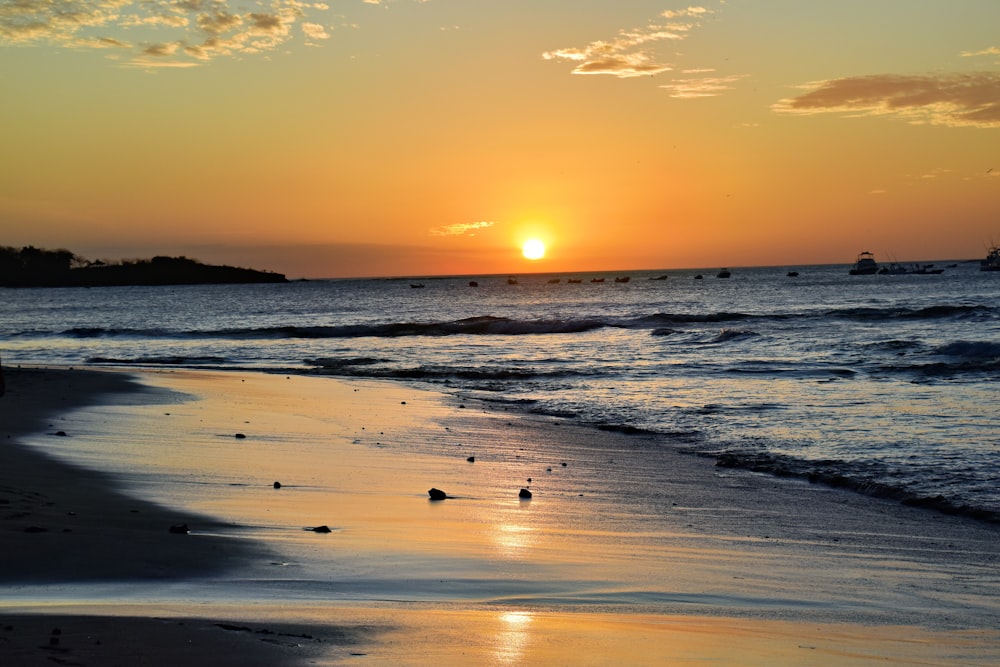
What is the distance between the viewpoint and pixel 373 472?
11352 mm

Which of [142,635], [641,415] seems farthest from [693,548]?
[641,415]

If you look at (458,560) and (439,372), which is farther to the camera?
(439,372)

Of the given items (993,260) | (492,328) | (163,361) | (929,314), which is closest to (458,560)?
(163,361)

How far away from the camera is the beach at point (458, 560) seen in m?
5.10

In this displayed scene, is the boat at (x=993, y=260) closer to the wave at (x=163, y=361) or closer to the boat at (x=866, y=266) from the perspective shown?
the boat at (x=866, y=266)

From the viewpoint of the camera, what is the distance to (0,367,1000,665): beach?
510cm

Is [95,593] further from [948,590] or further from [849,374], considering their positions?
[849,374]

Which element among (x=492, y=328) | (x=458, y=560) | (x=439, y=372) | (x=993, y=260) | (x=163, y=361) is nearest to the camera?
(x=458, y=560)

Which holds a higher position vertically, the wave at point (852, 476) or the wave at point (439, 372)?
the wave at point (852, 476)

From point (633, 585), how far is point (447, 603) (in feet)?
4.84

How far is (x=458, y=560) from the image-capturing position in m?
7.16

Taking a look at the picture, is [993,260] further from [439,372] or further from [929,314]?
[439,372]

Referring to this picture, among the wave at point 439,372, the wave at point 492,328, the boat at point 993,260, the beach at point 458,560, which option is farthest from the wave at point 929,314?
the boat at point 993,260

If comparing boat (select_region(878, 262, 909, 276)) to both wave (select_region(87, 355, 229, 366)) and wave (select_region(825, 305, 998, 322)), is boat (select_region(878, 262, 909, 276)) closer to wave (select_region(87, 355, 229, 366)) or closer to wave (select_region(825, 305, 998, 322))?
wave (select_region(825, 305, 998, 322))
